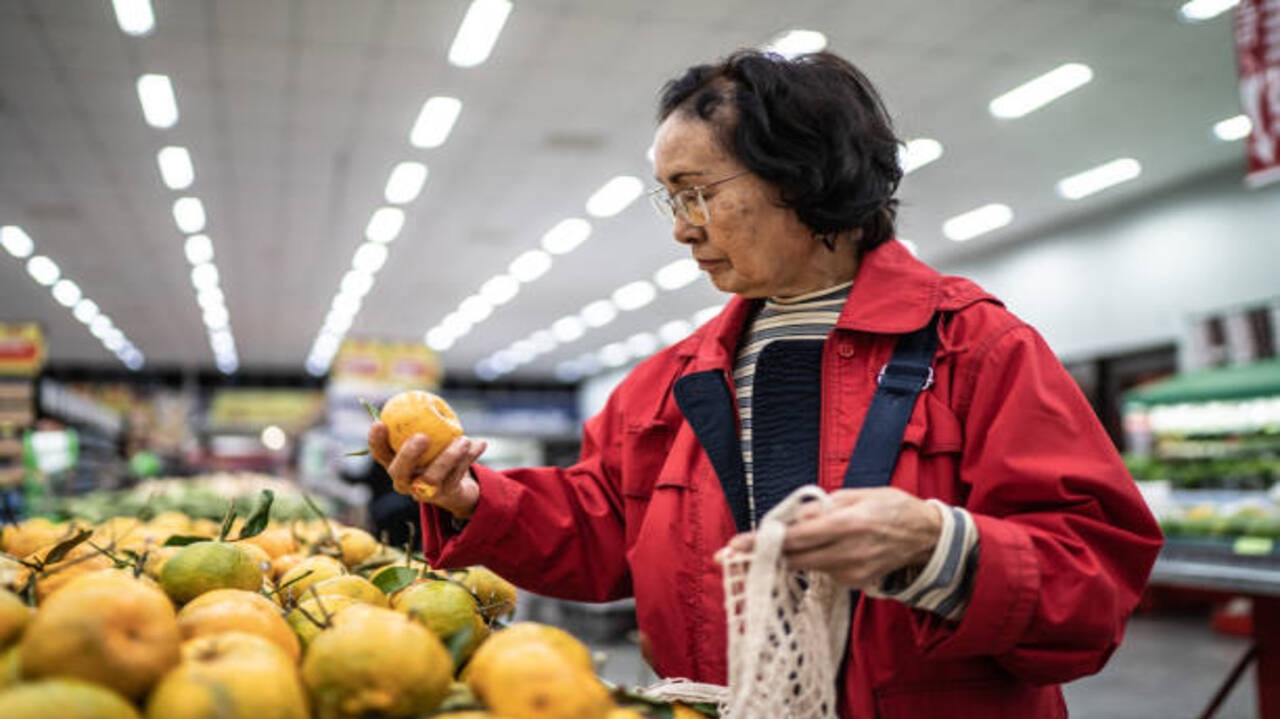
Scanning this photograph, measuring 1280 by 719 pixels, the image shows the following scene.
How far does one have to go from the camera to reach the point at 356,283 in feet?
50.8

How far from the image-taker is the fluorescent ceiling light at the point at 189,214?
10.9m

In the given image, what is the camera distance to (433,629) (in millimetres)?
1271

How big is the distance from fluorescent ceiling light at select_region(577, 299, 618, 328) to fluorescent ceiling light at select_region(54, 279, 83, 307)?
8936 millimetres

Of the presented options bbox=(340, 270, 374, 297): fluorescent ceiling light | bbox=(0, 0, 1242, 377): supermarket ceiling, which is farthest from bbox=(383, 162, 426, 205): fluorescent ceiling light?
bbox=(340, 270, 374, 297): fluorescent ceiling light

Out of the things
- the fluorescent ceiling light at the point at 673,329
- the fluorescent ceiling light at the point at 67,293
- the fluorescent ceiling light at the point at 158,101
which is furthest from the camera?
the fluorescent ceiling light at the point at 673,329

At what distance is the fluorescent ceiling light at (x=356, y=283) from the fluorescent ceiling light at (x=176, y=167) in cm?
455

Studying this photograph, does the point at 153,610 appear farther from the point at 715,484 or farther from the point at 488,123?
the point at 488,123

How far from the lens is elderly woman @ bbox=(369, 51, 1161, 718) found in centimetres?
113

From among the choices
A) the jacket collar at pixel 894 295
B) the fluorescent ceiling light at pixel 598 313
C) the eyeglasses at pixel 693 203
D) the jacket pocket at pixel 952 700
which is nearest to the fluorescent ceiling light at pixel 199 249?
the fluorescent ceiling light at pixel 598 313

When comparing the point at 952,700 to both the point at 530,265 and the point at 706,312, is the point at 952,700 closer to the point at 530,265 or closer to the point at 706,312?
the point at 530,265

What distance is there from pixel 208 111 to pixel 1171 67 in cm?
832

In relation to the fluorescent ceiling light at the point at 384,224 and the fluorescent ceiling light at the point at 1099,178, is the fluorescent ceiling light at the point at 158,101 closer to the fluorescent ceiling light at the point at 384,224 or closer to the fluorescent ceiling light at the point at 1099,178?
the fluorescent ceiling light at the point at 384,224

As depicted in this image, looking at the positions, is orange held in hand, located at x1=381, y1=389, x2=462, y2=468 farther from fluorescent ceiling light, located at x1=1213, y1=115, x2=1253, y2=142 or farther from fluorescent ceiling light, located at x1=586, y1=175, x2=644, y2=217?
fluorescent ceiling light, located at x1=1213, y1=115, x2=1253, y2=142

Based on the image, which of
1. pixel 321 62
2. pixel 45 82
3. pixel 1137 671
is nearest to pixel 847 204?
pixel 1137 671
